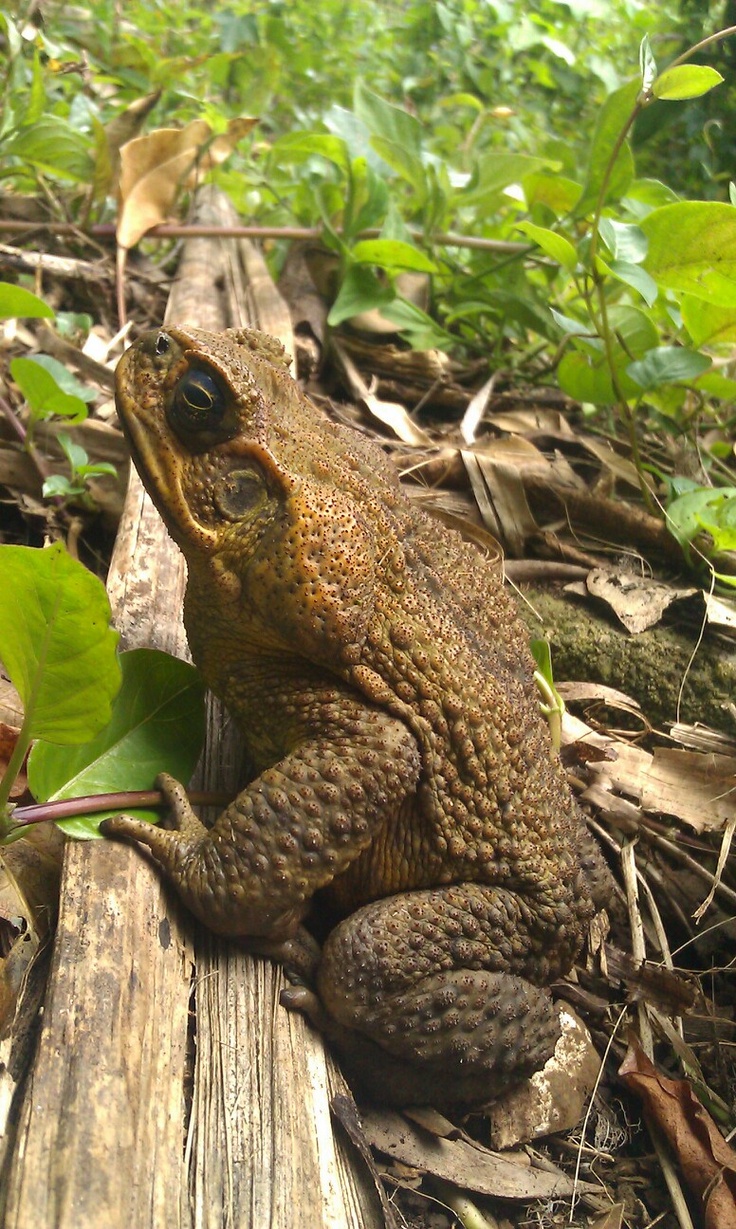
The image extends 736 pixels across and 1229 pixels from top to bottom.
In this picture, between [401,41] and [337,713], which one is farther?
[401,41]

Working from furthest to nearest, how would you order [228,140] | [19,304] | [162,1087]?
[228,140], [19,304], [162,1087]

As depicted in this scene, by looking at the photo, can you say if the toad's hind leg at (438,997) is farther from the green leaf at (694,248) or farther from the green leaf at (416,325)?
the green leaf at (416,325)

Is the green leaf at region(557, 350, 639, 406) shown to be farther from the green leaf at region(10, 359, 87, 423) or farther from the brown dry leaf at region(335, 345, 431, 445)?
the green leaf at region(10, 359, 87, 423)

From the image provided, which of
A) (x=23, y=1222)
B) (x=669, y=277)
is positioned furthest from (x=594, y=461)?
(x=23, y=1222)

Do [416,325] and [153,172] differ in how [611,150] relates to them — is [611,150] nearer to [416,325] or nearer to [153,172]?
[416,325]

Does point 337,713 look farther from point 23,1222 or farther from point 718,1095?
point 718,1095

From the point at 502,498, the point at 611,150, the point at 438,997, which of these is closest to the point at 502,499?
the point at 502,498
